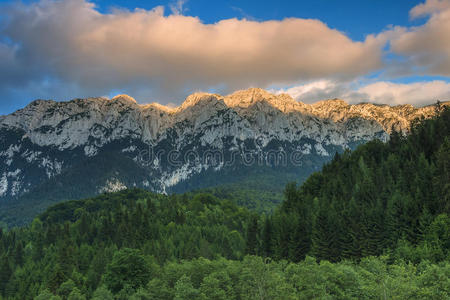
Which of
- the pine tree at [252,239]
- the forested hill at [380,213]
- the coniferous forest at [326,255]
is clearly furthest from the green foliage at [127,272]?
the pine tree at [252,239]

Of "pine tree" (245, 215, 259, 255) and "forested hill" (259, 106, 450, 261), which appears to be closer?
"forested hill" (259, 106, 450, 261)

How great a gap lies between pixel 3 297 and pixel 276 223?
124 metres

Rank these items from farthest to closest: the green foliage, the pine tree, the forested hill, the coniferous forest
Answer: the pine tree < the forested hill < the green foliage < the coniferous forest

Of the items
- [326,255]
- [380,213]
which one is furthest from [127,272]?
[380,213]

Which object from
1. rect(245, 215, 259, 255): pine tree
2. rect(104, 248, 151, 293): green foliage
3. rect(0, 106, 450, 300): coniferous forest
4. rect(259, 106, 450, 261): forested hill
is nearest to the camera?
rect(0, 106, 450, 300): coniferous forest

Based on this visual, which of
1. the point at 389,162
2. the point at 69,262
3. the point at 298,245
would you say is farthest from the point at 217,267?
the point at 389,162

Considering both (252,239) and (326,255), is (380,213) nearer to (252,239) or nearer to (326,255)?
(326,255)

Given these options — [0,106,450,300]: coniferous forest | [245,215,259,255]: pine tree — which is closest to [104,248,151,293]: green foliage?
[0,106,450,300]: coniferous forest

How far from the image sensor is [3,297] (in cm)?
16838

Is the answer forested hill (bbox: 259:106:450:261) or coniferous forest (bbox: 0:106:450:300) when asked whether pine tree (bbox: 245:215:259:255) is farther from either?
forested hill (bbox: 259:106:450:261)

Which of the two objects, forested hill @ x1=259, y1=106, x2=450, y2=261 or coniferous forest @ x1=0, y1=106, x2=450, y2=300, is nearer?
coniferous forest @ x1=0, y1=106, x2=450, y2=300

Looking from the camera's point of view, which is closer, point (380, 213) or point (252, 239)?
point (380, 213)

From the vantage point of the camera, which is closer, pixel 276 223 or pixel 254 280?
pixel 254 280

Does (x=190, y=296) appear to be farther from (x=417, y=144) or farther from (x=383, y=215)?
(x=417, y=144)
